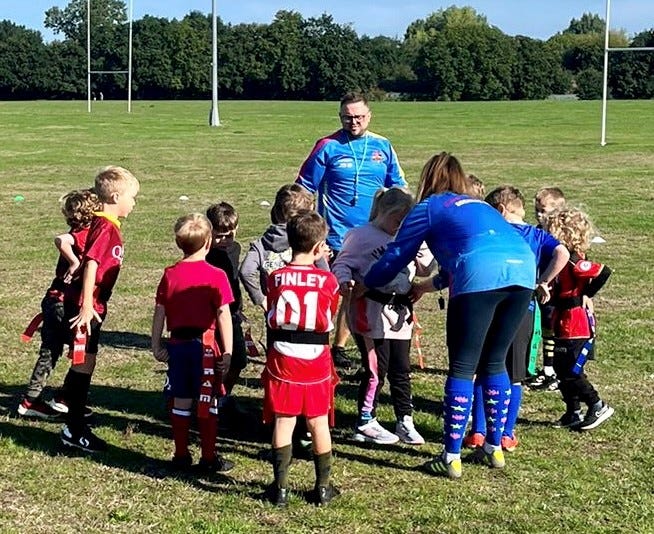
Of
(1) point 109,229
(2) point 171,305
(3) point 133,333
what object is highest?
(1) point 109,229

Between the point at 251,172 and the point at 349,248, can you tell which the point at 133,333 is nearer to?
the point at 349,248

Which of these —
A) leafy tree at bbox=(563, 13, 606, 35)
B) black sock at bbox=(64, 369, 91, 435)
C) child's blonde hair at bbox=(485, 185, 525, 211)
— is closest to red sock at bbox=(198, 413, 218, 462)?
black sock at bbox=(64, 369, 91, 435)

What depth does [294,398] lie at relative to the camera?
4941 millimetres

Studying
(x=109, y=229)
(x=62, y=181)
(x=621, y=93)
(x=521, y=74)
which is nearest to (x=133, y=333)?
(x=109, y=229)

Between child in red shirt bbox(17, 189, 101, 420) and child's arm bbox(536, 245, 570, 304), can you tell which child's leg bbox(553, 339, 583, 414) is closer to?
child's arm bbox(536, 245, 570, 304)

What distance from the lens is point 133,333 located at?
29.0ft

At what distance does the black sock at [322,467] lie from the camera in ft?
16.5

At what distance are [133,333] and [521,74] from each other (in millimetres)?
97690

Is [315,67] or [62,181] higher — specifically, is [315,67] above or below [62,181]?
above

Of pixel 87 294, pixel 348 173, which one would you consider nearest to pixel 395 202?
pixel 348 173

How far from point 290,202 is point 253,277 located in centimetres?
54

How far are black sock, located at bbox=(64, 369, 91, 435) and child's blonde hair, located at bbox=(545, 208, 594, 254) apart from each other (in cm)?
293

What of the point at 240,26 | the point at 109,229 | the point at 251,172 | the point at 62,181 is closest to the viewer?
the point at 109,229

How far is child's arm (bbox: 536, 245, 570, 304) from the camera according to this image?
5797mm
